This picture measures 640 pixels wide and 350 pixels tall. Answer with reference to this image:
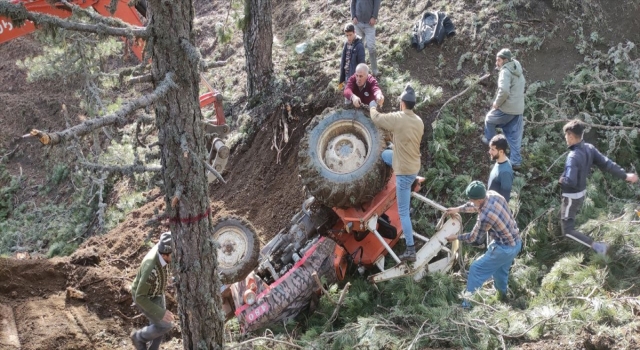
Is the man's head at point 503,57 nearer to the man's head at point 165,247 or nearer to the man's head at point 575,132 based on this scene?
the man's head at point 575,132

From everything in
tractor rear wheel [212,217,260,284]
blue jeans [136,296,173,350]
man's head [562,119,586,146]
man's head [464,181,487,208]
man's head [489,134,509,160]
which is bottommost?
blue jeans [136,296,173,350]

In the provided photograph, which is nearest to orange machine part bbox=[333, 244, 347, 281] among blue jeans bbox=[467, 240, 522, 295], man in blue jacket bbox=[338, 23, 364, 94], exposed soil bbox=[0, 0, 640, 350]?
blue jeans bbox=[467, 240, 522, 295]

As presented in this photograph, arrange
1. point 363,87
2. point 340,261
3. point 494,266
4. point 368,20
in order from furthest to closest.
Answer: point 368,20, point 363,87, point 340,261, point 494,266

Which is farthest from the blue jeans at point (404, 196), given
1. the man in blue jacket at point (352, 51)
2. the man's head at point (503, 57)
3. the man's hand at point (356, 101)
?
the man in blue jacket at point (352, 51)

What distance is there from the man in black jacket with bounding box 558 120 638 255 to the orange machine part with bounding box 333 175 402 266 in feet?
6.27

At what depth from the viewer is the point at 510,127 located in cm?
821

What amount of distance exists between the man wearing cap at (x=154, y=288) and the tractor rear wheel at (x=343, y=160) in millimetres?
1894

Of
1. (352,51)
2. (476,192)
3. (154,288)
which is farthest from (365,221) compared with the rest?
(352,51)

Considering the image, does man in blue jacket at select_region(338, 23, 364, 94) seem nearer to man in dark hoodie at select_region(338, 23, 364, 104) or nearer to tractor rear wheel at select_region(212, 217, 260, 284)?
man in dark hoodie at select_region(338, 23, 364, 104)

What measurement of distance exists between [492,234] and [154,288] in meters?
3.49

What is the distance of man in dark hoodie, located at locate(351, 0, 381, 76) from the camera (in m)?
9.52

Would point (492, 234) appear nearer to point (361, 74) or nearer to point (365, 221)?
point (365, 221)

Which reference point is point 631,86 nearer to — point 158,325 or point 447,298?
point 447,298

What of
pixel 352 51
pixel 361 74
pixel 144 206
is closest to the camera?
pixel 361 74
